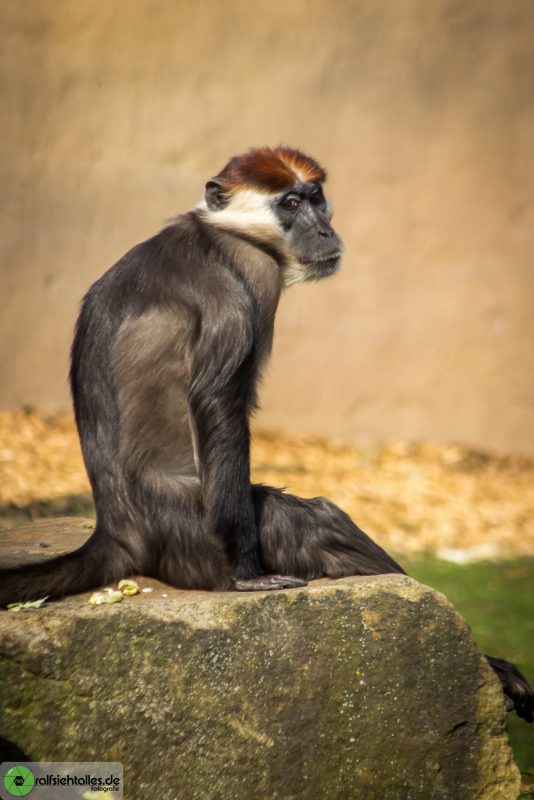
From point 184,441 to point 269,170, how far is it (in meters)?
1.20

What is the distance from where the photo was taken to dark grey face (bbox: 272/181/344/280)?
4320 millimetres

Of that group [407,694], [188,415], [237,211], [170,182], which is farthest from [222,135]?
[407,694]

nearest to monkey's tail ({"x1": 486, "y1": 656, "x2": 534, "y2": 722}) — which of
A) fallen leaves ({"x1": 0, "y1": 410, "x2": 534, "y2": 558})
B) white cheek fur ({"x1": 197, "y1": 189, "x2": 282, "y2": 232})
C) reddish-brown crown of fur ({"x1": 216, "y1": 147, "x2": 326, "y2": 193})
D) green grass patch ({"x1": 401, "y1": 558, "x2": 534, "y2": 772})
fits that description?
green grass patch ({"x1": 401, "y1": 558, "x2": 534, "y2": 772})

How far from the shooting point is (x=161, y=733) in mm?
3424

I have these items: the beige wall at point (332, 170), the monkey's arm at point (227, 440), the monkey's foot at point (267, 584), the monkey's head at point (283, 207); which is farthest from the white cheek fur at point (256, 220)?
the beige wall at point (332, 170)

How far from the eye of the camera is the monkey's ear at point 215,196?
14.2 feet

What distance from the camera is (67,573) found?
12.2 feet

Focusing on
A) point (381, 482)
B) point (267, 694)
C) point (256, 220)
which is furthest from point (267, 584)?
point (381, 482)

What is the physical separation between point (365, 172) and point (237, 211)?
505 centimetres

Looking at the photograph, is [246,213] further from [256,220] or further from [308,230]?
[308,230]

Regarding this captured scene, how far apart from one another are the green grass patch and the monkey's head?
96.8 inches

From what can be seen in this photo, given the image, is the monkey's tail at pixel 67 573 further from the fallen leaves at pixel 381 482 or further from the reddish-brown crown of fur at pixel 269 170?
the fallen leaves at pixel 381 482

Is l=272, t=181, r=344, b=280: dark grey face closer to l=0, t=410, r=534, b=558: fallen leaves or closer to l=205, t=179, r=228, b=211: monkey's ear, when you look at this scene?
l=205, t=179, r=228, b=211: monkey's ear

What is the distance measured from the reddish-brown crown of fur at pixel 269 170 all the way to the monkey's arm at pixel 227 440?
2.60 feet
